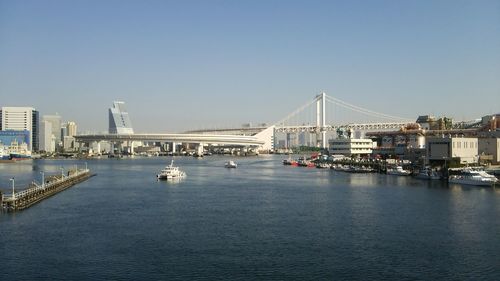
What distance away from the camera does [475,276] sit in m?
5.51

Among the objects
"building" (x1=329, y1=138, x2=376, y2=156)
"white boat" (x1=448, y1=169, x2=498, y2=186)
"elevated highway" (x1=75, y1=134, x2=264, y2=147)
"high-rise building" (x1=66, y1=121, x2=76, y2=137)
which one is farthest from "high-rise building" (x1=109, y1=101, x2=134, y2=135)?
"white boat" (x1=448, y1=169, x2=498, y2=186)

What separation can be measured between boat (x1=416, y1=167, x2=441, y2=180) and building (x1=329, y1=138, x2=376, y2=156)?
10.3 meters

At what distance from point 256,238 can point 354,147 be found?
73.5 ft

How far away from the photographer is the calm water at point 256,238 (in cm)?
573

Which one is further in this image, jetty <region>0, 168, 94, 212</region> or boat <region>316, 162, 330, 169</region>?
boat <region>316, 162, 330, 169</region>

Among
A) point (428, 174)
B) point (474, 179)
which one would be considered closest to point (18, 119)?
point (428, 174)

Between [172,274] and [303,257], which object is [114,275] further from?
[303,257]

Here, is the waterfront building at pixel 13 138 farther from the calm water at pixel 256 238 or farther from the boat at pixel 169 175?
the calm water at pixel 256 238

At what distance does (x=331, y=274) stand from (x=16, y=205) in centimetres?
727

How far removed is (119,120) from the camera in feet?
283

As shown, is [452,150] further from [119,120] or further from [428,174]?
[119,120]

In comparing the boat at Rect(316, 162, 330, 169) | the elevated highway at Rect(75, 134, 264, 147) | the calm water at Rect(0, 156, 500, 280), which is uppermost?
the elevated highway at Rect(75, 134, 264, 147)

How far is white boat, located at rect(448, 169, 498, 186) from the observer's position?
1456cm

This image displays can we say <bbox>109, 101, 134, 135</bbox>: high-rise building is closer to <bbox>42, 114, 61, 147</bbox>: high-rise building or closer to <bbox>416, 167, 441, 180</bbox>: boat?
<bbox>42, 114, 61, 147</bbox>: high-rise building
